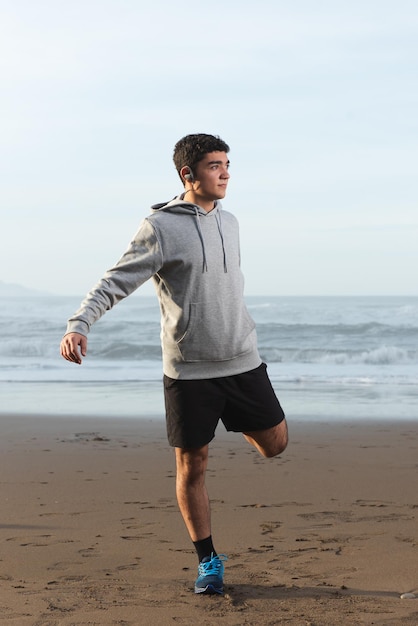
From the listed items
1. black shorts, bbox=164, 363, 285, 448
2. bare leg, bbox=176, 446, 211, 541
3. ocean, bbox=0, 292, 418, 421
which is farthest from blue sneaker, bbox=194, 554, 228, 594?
ocean, bbox=0, 292, 418, 421

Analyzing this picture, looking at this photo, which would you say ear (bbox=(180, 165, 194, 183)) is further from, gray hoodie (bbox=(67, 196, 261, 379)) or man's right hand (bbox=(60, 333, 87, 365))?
man's right hand (bbox=(60, 333, 87, 365))

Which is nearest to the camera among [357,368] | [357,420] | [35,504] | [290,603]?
[290,603]

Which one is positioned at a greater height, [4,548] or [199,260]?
[199,260]

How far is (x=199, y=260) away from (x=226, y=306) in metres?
0.23

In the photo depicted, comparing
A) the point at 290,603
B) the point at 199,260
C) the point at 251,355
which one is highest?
the point at 199,260

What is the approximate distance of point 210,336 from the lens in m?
3.42

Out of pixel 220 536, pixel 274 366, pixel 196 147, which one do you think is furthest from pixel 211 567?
pixel 274 366

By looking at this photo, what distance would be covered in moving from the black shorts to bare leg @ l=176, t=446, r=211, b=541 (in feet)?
0.24

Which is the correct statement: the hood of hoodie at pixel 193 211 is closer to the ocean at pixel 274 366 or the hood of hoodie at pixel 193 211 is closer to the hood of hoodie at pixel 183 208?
the hood of hoodie at pixel 183 208

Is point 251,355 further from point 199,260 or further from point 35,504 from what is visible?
point 35,504

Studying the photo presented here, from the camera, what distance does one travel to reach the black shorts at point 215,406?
11.3ft

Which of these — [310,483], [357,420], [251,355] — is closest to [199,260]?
[251,355]

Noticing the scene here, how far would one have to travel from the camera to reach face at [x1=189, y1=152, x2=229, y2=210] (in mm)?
3475

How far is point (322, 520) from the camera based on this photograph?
181 inches
